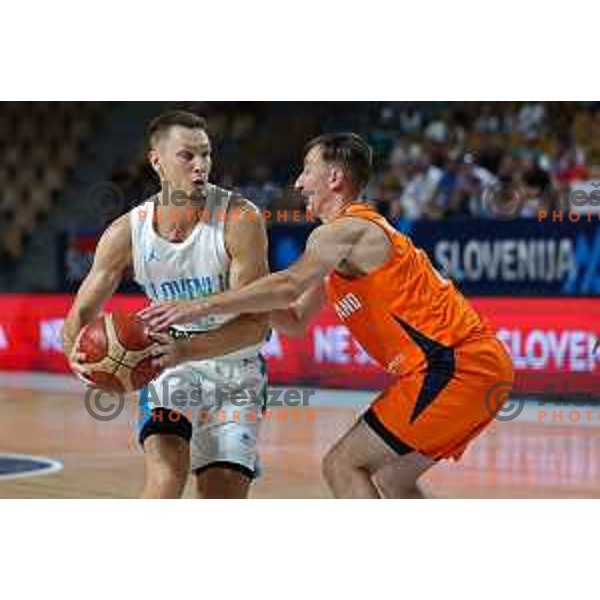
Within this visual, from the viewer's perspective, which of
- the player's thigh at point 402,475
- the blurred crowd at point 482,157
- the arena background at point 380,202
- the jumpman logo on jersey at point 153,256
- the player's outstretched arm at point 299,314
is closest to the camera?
the player's thigh at point 402,475

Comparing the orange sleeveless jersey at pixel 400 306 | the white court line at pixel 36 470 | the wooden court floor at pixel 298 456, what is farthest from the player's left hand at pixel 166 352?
the white court line at pixel 36 470

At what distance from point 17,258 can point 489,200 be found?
27.7 feet

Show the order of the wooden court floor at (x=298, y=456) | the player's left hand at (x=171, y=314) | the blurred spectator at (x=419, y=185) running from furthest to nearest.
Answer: the blurred spectator at (x=419, y=185), the wooden court floor at (x=298, y=456), the player's left hand at (x=171, y=314)

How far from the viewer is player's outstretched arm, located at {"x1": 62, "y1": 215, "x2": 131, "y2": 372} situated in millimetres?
6586

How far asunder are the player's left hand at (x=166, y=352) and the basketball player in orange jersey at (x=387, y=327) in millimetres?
245

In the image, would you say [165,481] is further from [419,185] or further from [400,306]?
[419,185]

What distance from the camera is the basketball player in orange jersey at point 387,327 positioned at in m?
6.24

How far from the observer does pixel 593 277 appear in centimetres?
1420

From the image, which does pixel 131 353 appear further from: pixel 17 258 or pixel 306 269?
pixel 17 258

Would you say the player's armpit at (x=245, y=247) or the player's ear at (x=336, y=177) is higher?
the player's ear at (x=336, y=177)

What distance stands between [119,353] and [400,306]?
116 cm

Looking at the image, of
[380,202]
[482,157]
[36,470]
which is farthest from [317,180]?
[482,157]

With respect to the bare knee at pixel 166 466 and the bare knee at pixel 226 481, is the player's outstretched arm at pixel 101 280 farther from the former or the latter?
the bare knee at pixel 226 481
